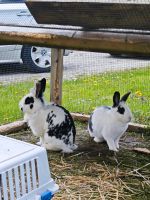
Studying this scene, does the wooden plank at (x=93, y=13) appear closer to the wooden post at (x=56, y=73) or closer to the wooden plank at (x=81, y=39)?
the wooden plank at (x=81, y=39)

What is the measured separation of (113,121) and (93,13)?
34.1 inches

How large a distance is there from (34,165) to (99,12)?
84cm

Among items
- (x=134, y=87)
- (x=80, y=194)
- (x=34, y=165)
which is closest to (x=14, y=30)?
(x=80, y=194)

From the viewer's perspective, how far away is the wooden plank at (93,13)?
6.48 ft

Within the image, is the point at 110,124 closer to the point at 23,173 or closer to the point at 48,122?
the point at 48,122

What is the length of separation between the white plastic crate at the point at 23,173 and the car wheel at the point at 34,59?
2.77m

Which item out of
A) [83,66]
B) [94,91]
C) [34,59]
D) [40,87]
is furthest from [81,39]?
[34,59]

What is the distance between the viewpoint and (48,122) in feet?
9.10

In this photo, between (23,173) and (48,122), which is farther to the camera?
(48,122)

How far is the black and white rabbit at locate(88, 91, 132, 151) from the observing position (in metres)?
2.74

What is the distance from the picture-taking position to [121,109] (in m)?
2.74

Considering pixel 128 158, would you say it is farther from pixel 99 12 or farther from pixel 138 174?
pixel 99 12

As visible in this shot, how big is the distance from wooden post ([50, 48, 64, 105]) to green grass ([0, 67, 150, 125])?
421 mm

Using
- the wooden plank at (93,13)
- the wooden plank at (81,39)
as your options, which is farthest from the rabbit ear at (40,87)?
the wooden plank at (93,13)
